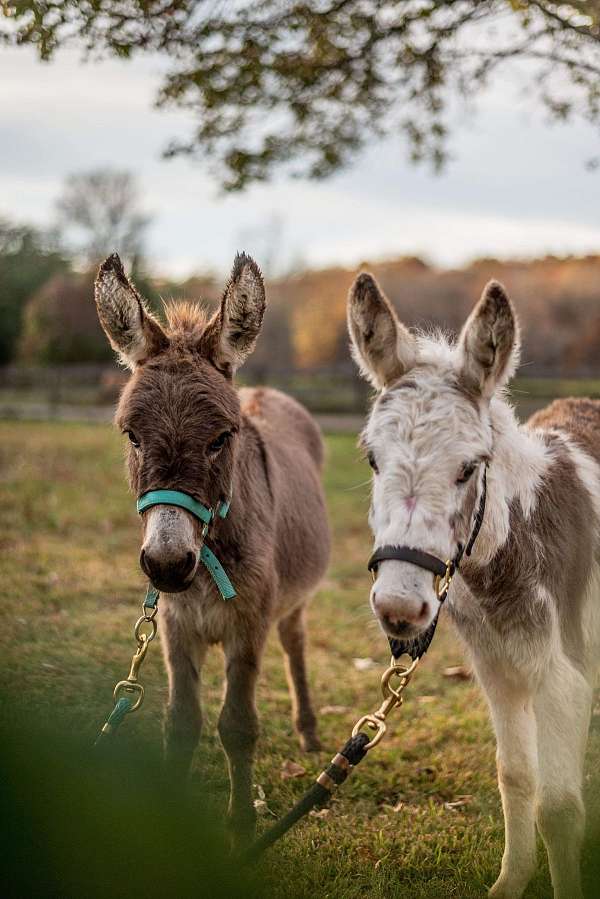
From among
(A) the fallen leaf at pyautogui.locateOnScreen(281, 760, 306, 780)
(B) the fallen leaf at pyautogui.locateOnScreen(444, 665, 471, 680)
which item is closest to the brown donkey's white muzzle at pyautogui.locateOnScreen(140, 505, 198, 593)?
(A) the fallen leaf at pyautogui.locateOnScreen(281, 760, 306, 780)

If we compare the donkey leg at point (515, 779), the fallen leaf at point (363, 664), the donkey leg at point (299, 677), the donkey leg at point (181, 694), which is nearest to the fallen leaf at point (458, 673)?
the fallen leaf at point (363, 664)

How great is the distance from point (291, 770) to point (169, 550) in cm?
228

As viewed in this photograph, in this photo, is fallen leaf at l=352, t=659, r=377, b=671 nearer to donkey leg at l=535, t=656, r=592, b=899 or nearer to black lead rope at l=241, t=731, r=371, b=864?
donkey leg at l=535, t=656, r=592, b=899

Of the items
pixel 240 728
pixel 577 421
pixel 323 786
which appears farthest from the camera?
pixel 577 421

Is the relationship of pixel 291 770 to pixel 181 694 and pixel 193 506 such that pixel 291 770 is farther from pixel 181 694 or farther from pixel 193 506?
pixel 193 506

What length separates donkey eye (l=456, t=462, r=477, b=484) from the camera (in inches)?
102

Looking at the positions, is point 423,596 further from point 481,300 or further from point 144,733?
point 144,733

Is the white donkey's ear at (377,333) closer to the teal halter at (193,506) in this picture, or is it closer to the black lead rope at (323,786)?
the teal halter at (193,506)

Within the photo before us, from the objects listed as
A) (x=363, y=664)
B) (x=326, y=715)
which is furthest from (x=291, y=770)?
(x=363, y=664)

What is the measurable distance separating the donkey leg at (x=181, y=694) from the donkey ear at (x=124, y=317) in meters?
1.30

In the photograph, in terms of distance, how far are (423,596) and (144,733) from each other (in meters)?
2.73

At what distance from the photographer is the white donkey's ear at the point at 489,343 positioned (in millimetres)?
2697

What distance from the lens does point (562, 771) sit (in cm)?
294

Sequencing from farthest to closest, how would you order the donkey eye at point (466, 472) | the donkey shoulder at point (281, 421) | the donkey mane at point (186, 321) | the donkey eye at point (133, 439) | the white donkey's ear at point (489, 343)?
1. the donkey shoulder at point (281, 421)
2. the donkey mane at point (186, 321)
3. the donkey eye at point (133, 439)
4. the white donkey's ear at point (489, 343)
5. the donkey eye at point (466, 472)
